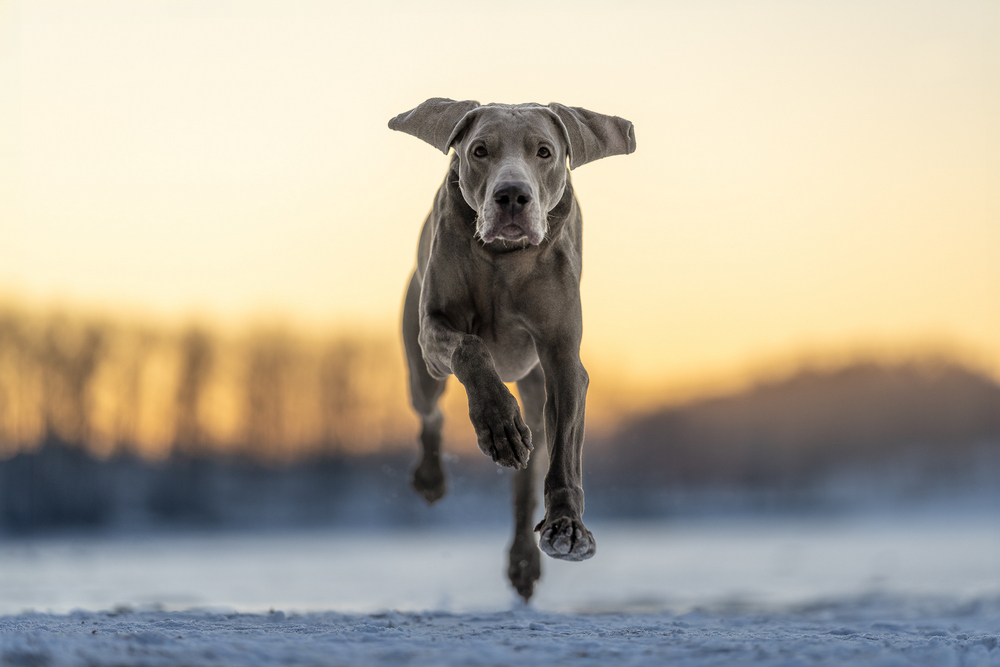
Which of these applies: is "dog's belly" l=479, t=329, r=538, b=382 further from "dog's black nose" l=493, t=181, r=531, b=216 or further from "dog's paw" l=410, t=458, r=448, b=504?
"dog's paw" l=410, t=458, r=448, b=504

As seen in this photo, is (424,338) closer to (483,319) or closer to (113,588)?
(483,319)

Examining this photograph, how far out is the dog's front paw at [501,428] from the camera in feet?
16.3

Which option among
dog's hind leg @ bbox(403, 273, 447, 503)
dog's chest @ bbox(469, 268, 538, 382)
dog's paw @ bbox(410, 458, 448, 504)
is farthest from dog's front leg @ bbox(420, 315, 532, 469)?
dog's paw @ bbox(410, 458, 448, 504)

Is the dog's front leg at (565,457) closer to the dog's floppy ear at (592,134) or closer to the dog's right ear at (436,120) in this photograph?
the dog's floppy ear at (592,134)

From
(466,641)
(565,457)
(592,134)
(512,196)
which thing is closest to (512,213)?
(512,196)

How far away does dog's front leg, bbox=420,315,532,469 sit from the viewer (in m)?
4.98

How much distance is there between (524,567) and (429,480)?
1.03 m

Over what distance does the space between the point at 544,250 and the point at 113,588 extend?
8.58 metres

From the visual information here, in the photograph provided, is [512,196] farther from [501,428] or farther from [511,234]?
[501,428]

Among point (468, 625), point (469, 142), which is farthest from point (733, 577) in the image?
point (469, 142)

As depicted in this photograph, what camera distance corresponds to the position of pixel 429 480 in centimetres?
814

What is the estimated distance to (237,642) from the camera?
4.16 meters

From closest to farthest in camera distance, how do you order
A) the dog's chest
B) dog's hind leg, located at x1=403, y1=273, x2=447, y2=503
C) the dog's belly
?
the dog's chest < the dog's belly < dog's hind leg, located at x1=403, y1=273, x2=447, y2=503

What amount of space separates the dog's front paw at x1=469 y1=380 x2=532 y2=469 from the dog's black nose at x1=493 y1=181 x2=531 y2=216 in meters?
0.92
